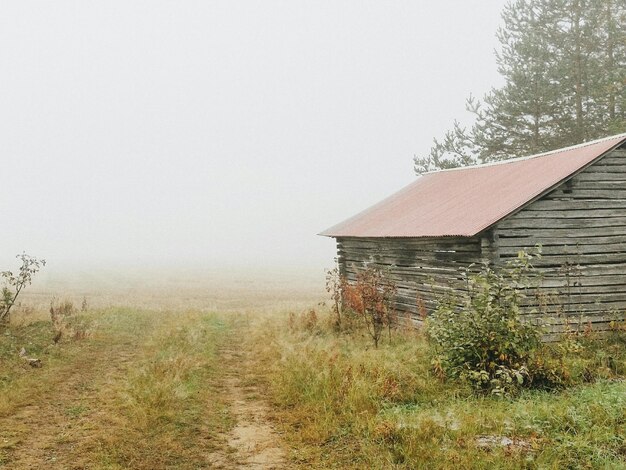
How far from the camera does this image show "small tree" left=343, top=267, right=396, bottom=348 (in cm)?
1359

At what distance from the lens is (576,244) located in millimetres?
12984

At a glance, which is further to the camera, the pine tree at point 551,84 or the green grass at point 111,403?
the pine tree at point 551,84

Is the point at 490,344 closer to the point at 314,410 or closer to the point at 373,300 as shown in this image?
the point at 314,410

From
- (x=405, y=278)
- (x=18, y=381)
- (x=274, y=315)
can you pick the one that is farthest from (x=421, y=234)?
(x=18, y=381)

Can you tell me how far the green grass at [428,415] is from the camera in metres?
5.98

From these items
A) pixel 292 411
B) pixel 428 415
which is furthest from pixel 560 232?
pixel 292 411

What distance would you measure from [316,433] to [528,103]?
1005 inches

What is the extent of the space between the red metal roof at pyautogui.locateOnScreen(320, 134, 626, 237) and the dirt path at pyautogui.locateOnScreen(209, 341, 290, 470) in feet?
19.4

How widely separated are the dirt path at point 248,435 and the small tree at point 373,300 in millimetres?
3825

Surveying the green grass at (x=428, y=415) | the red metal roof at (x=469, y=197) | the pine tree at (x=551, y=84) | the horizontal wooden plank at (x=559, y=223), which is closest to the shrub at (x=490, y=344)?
the green grass at (x=428, y=415)

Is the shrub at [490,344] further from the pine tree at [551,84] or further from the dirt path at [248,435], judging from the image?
the pine tree at [551,84]

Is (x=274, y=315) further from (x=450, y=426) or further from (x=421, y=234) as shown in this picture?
(x=450, y=426)

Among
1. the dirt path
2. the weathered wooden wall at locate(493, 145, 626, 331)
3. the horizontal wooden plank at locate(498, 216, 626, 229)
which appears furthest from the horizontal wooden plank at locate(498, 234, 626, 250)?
the dirt path

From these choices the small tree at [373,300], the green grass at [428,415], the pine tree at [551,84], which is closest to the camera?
the green grass at [428,415]
